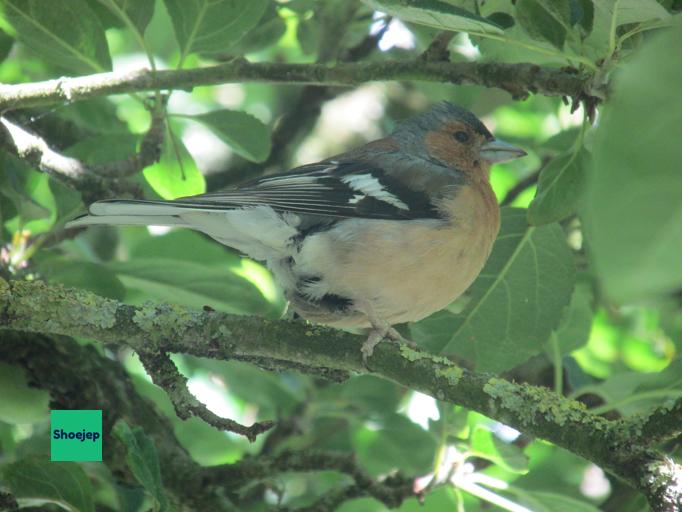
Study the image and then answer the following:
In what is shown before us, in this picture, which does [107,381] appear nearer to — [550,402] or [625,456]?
[550,402]

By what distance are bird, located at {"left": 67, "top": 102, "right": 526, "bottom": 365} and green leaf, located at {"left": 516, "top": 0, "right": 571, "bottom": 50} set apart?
1202 mm

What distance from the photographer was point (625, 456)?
256 centimetres

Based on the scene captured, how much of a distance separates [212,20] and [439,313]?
1708 millimetres

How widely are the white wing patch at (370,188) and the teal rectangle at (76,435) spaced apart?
5.13ft

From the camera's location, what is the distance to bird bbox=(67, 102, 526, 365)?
3.86 m

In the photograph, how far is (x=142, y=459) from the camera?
115 inches

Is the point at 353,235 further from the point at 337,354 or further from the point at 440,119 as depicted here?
the point at 440,119

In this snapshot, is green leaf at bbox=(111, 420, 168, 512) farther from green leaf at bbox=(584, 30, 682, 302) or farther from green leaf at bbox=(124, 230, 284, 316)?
green leaf at bbox=(584, 30, 682, 302)

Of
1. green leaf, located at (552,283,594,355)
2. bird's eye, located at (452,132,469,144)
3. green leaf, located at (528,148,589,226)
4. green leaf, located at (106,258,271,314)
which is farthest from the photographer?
bird's eye, located at (452,132,469,144)

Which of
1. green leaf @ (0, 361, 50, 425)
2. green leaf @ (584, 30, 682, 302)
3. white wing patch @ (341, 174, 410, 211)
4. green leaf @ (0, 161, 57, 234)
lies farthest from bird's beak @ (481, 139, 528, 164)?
green leaf @ (584, 30, 682, 302)

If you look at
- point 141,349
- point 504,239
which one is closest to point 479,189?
point 504,239

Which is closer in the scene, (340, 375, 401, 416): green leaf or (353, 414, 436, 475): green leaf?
(353, 414, 436, 475): green leaf

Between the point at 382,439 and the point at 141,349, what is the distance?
7.35ft

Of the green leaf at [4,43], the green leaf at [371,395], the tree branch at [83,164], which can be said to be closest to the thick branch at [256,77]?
the tree branch at [83,164]
